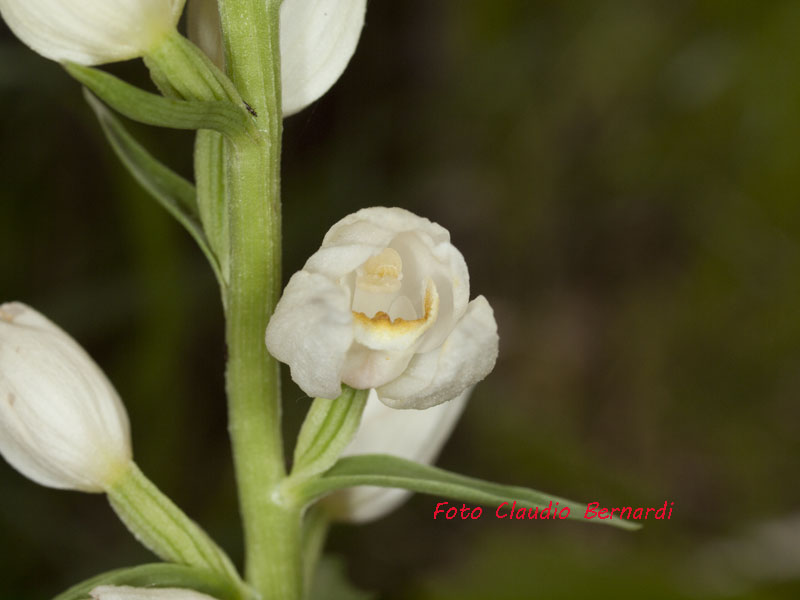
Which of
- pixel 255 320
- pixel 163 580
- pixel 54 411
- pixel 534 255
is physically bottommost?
pixel 534 255

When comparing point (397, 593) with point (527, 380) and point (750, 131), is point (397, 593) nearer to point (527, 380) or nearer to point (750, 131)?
point (527, 380)

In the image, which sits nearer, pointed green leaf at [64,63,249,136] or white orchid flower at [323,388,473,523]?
pointed green leaf at [64,63,249,136]

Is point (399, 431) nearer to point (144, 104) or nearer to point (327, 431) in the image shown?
point (327, 431)

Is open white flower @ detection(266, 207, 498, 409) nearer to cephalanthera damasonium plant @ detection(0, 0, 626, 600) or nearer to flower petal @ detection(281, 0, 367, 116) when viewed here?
cephalanthera damasonium plant @ detection(0, 0, 626, 600)

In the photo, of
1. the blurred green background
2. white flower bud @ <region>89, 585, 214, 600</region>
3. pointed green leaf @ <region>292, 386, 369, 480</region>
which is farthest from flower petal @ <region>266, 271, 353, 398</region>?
the blurred green background

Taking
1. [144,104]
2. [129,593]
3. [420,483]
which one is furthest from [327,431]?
[144,104]

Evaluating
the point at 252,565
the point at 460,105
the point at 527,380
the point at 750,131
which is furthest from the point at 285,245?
the point at 252,565

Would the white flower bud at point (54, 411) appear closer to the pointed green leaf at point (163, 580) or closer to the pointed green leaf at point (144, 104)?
the pointed green leaf at point (163, 580)
